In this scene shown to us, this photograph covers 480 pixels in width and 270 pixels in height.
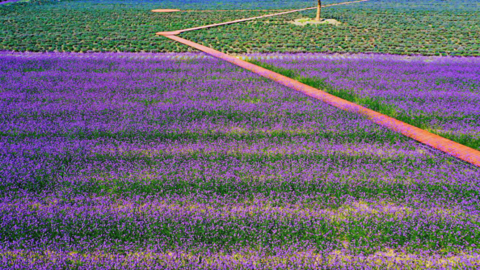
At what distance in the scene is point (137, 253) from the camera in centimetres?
249

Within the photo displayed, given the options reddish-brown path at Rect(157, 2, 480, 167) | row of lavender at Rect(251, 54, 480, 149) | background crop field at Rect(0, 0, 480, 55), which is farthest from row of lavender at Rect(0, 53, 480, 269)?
background crop field at Rect(0, 0, 480, 55)

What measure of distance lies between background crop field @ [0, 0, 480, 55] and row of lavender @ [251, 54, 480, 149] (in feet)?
3.66

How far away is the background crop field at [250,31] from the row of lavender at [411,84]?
112 cm

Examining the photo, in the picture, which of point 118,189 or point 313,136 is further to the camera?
point 313,136

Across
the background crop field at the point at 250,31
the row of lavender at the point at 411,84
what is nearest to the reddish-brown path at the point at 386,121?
the row of lavender at the point at 411,84

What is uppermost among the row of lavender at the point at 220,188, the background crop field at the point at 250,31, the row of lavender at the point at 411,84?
the background crop field at the point at 250,31

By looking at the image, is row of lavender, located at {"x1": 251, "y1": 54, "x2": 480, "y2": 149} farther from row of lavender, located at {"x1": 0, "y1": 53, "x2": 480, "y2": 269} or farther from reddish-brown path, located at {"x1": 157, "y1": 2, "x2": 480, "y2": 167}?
row of lavender, located at {"x1": 0, "y1": 53, "x2": 480, "y2": 269}

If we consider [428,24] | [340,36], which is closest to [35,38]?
[340,36]

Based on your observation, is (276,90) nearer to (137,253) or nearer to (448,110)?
(448,110)

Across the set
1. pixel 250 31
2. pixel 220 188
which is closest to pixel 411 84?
pixel 220 188

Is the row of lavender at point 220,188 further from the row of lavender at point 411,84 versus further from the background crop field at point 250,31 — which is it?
the background crop field at point 250,31

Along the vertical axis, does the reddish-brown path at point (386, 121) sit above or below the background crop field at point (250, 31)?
below

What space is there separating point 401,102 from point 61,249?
4.70 m

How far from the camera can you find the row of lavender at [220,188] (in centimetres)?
250
